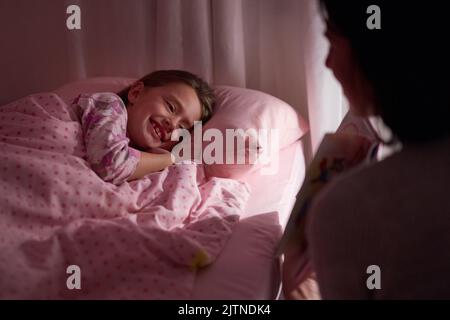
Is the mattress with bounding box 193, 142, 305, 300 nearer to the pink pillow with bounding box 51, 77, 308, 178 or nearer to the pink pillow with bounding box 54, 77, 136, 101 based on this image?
the pink pillow with bounding box 51, 77, 308, 178

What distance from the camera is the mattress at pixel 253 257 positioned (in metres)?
1.02

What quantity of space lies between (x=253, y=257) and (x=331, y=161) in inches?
10.4

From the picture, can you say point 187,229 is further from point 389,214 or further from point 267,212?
point 389,214

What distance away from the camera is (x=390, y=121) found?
77 centimetres

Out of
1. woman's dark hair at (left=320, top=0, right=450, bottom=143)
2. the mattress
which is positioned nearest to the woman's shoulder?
woman's dark hair at (left=320, top=0, right=450, bottom=143)

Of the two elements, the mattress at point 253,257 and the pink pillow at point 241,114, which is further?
the pink pillow at point 241,114

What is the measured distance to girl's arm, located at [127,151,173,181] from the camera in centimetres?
139

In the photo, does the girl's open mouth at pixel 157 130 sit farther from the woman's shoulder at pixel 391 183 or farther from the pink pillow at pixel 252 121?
the woman's shoulder at pixel 391 183

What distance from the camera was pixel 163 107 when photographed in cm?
153

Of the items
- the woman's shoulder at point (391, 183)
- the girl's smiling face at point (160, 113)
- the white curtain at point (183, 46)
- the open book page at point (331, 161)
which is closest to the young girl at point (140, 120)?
the girl's smiling face at point (160, 113)

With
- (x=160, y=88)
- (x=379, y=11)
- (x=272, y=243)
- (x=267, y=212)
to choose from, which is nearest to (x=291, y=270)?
(x=272, y=243)

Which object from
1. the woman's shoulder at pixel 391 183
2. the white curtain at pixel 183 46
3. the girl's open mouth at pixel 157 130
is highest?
the white curtain at pixel 183 46

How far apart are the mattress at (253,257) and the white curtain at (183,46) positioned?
47 cm

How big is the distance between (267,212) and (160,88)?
0.51m
